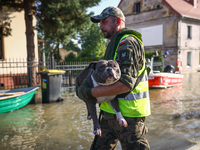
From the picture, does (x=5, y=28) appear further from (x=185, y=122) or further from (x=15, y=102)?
(x=185, y=122)

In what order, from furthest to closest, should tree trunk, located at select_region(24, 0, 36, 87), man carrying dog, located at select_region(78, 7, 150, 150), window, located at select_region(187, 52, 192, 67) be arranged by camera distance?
window, located at select_region(187, 52, 192, 67) < tree trunk, located at select_region(24, 0, 36, 87) < man carrying dog, located at select_region(78, 7, 150, 150)

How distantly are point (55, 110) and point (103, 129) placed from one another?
4.81 meters

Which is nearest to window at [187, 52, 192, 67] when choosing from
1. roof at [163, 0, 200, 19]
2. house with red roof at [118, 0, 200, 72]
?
house with red roof at [118, 0, 200, 72]

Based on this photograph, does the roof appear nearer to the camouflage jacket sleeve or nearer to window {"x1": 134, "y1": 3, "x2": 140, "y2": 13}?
window {"x1": 134, "y1": 3, "x2": 140, "y2": 13}

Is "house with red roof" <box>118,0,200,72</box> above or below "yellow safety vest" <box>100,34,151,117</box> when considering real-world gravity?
above

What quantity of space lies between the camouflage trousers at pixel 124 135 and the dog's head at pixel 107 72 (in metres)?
0.54

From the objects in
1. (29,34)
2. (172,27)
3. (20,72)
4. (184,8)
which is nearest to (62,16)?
(29,34)

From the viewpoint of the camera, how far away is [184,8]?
24281mm

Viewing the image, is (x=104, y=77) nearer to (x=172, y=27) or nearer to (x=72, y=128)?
(x=72, y=128)

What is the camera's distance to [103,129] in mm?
2246

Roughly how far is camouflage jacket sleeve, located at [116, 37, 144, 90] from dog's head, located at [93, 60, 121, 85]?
8 cm

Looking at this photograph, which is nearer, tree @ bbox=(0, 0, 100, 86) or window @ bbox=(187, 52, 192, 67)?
tree @ bbox=(0, 0, 100, 86)

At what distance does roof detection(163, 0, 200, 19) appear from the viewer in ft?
74.7

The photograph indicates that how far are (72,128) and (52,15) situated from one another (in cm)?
693
